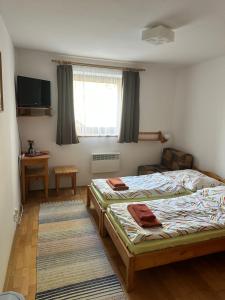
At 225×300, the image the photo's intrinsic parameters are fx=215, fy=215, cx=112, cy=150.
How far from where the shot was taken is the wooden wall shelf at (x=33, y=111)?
145 inches

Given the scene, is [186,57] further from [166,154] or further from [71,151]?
[71,151]

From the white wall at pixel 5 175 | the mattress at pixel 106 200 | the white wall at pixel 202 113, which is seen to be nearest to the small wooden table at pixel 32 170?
Result: the white wall at pixel 5 175

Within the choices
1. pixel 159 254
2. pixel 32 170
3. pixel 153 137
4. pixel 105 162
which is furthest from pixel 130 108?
pixel 159 254

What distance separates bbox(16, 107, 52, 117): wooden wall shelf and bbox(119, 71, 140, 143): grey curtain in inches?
58.5

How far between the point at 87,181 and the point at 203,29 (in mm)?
3311

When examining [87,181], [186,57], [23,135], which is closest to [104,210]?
[87,181]

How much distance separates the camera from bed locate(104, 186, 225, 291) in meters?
1.97

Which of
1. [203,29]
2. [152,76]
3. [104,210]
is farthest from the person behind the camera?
[152,76]

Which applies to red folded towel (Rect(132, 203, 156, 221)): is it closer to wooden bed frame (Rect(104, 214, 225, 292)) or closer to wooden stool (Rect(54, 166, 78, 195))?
wooden bed frame (Rect(104, 214, 225, 292))

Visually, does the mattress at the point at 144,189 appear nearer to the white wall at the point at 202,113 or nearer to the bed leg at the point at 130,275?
the white wall at the point at 202,113

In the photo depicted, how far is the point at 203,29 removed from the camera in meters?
2.46

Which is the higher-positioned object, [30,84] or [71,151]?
[30,84]

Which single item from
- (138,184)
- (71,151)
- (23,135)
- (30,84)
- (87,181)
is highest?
(30,84)

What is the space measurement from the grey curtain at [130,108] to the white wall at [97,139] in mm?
197
